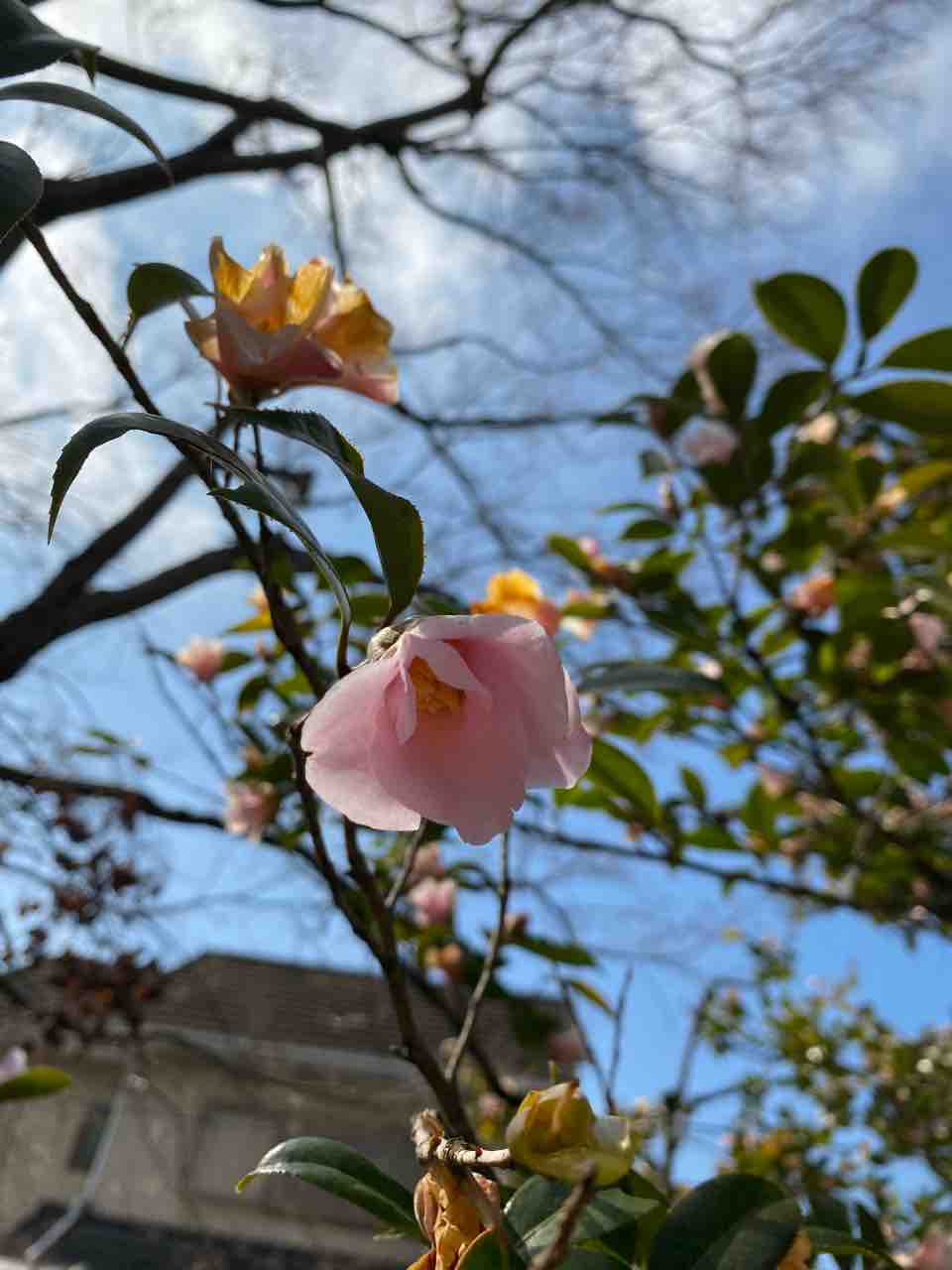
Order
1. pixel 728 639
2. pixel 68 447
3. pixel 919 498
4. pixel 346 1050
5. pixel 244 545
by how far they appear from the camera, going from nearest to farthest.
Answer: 1. pixel 68 447
2. pixel 244 545
3. pixel 728 639
4. pixel 919 498
5. pixel 346 1050

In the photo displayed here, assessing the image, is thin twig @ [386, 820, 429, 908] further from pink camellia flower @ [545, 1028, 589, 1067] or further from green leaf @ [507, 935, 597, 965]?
pink camellia flower @ [545, 1028, 589, 1067]

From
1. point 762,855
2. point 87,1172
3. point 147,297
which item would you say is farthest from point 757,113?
point 87,1172

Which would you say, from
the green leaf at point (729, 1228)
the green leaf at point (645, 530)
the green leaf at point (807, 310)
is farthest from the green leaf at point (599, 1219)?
the green leaf at point (645, 530)

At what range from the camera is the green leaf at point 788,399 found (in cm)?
140

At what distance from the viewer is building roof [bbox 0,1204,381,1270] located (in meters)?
5.33

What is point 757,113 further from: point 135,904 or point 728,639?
point 135,904

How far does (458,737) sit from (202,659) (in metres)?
1.28

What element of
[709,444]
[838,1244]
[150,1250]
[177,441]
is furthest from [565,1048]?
[150,1250]

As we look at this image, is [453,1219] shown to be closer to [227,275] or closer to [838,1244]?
[838,1244]

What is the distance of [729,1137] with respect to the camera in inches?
127

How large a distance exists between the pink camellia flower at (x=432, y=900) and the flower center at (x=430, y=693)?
1.07 metres

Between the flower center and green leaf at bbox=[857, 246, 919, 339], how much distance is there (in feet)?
3.28

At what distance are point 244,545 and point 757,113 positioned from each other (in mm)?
3196

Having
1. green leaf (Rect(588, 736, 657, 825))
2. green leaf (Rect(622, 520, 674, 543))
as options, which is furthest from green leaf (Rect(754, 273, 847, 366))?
green leaf (Rect(588, 736, 657, 825))
